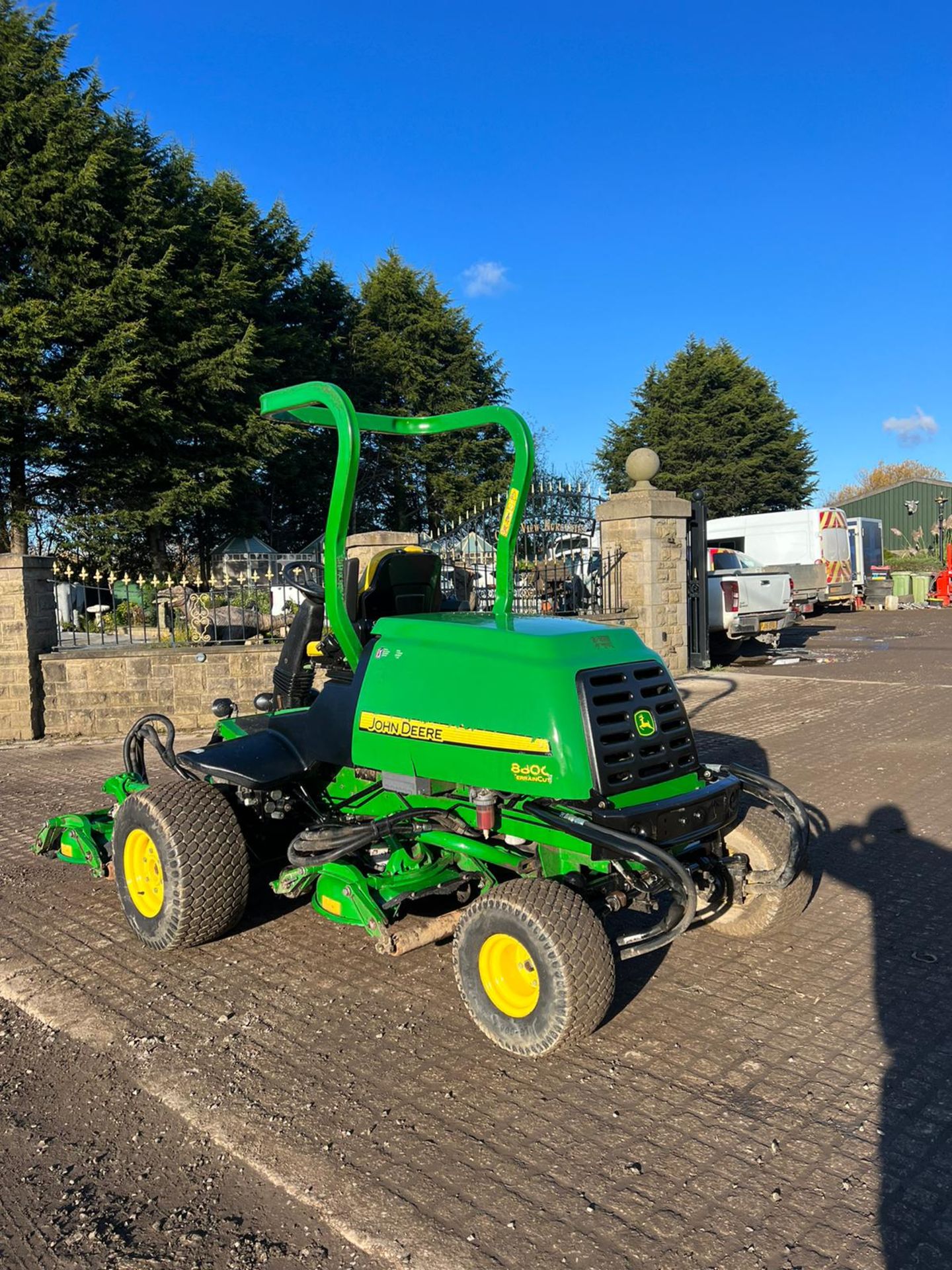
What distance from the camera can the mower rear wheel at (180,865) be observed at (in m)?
4.07

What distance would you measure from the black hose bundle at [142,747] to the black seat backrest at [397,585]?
131 centimetres

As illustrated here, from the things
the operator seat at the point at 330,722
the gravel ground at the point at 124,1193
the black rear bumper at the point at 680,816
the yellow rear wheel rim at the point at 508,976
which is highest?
the operator seat at the point at 330,722

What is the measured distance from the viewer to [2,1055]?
345 centimetres

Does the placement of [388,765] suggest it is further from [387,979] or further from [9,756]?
[9,756]

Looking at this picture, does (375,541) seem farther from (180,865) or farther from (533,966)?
(533,966)

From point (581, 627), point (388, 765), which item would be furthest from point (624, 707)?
point (388, 765)

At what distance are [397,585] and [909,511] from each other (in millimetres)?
50152

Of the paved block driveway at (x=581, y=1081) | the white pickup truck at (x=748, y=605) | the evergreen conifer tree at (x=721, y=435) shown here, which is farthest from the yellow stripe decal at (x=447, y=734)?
the evergreen conifer tree at (x=721, y=435)

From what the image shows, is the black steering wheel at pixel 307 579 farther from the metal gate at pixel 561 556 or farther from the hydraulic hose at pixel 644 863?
the metal gate at pixel 561 556

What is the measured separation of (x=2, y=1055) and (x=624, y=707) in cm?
263

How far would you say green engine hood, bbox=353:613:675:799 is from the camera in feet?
11.1

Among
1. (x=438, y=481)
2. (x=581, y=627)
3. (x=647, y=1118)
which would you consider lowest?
(x=647, y=1118)

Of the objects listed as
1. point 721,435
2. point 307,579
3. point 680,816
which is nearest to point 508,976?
point 680,816

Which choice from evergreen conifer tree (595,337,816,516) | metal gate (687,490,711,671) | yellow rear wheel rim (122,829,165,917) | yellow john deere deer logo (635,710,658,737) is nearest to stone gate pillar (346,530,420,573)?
metal gate (687,490,711,671)
